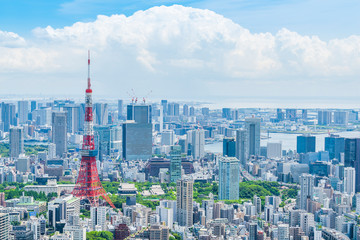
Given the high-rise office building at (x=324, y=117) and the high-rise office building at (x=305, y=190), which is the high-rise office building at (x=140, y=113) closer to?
the high-rise office building at (x=305, y=190)

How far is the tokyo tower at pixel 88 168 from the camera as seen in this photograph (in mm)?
12375

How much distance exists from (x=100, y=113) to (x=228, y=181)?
17.6 metres

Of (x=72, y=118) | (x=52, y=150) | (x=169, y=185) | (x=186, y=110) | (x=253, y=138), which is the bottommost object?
(x=169, y=185)

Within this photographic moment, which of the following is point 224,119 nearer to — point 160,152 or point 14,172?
point 160,152

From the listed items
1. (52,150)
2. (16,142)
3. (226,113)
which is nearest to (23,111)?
(226,113)

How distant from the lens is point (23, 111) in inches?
1334

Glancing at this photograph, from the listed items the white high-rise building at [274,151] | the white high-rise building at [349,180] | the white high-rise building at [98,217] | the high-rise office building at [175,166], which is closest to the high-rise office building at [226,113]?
the white high-rise building at [274,151]

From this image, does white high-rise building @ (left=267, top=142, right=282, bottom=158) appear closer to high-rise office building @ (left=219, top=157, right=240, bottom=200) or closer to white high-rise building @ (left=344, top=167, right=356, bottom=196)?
white high-rise building @ (left=344, top=167, right=356, bottom=196)

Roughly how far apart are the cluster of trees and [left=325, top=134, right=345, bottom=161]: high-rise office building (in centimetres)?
1115

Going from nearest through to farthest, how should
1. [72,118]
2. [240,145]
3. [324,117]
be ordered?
1. [240,145]
2. [72,118]
3. [324,117]

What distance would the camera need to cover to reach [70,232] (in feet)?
28.6

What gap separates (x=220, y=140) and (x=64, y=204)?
58.5 ft

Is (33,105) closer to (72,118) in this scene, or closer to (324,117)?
(72,118)

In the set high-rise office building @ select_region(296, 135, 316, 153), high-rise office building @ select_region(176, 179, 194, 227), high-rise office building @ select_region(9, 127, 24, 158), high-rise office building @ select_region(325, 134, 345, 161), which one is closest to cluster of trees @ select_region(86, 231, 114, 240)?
high-rise office building @ select_region(176, 179, 194, 227)
